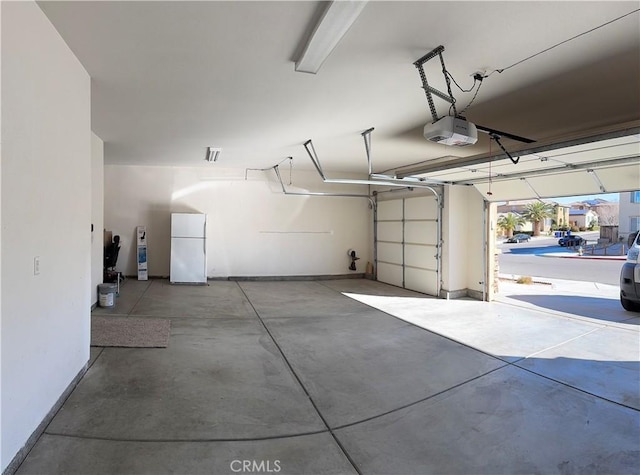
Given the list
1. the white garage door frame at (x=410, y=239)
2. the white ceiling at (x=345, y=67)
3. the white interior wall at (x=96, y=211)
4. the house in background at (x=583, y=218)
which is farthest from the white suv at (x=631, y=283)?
the house in background at (x=583, y=218)

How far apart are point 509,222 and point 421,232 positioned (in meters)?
25.8

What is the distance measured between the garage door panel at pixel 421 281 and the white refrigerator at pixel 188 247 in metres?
4.78

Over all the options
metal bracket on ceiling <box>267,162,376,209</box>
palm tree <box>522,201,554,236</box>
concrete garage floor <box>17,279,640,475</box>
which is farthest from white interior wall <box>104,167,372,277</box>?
palm tree <box>522,201,554,236</box>

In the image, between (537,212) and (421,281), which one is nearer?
(421,281)

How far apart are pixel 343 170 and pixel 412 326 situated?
495 cm

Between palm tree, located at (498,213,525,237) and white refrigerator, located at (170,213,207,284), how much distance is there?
28.5 metres

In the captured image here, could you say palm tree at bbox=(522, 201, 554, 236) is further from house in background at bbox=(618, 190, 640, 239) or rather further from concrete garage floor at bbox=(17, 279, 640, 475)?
concrete garage floor at bbox=(17, 279, 640, 475)

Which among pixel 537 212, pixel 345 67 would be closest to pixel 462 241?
→ pixel 345 67

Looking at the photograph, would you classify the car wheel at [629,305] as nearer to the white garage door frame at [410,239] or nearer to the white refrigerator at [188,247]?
the white garage door frame at [410,239]

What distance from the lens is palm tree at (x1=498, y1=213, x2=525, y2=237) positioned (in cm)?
3027

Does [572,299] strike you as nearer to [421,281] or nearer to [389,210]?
[421,281]

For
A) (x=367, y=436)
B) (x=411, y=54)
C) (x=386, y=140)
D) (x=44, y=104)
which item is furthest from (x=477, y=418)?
(x=386, y=140)

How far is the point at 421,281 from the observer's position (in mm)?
8148

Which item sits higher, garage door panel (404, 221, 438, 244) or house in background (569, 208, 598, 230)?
house in background (569, 208, 598, 230)
